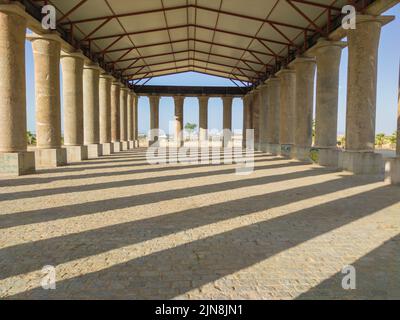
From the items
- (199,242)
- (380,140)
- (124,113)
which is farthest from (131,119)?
(199,242)

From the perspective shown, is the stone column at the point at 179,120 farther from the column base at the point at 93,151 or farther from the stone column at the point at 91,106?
the column base at the point at 93,151

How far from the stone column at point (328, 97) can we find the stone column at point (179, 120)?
1141 inches

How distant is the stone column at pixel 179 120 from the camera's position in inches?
1823

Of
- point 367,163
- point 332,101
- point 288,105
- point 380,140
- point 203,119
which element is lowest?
point 367,163

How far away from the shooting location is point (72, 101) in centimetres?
2078

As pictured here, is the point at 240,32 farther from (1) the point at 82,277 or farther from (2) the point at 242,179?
(1) the point at 82,277

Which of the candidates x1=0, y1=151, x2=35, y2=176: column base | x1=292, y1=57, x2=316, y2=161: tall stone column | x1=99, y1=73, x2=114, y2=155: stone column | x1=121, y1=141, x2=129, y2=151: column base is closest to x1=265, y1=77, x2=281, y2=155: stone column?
x1=292, y1=57, x2=316, y2=161: tall stone column

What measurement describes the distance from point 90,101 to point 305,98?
1639 cm

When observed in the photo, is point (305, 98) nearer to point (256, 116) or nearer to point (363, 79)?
point (363, 79)

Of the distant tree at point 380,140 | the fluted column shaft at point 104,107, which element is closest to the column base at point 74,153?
the fluted column shaft at point 104,107

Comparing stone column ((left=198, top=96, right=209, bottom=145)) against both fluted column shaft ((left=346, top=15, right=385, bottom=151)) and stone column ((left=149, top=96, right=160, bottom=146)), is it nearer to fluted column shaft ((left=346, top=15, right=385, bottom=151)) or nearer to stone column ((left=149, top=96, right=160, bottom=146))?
stone column ((left=149, top=96, right=160, bottom=146))

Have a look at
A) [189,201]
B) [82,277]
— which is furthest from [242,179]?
[82,277]

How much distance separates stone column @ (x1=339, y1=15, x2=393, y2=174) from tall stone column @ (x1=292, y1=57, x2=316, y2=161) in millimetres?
6602

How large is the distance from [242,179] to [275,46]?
1612 cm
